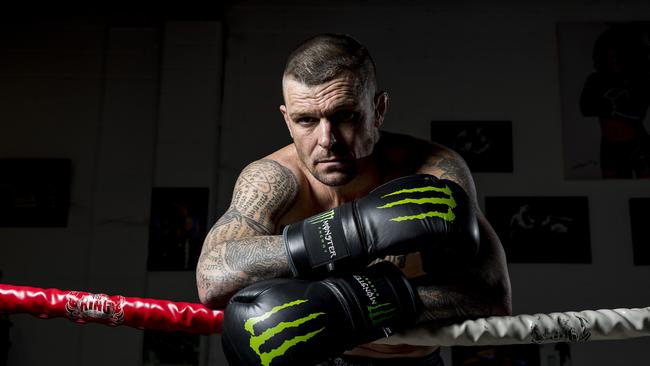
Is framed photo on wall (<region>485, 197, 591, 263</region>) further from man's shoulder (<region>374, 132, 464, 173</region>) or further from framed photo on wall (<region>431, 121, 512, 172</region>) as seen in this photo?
man's shoulder (<region>374, 132, 464, 173</region>)

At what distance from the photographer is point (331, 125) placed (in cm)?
130

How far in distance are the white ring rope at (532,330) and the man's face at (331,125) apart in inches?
16.4

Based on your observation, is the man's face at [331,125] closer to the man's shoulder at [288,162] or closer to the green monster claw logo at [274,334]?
the man's shoulder at [288,162]

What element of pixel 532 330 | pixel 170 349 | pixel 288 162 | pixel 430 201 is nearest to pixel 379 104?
pixel 288 162

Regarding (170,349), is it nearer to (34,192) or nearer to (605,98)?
(34,192)

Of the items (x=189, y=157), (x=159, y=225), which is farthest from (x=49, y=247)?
(x=189, y=157)

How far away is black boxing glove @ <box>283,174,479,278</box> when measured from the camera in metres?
0.99

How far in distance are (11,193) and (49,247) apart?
0.43 meters

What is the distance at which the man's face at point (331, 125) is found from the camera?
1.29m

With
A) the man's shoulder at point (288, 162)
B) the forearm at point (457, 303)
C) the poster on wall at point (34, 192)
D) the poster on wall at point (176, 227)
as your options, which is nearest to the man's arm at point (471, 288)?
the forearm at point (457, 303)

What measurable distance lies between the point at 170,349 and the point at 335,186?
233 centimetres

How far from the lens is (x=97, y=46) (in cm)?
378

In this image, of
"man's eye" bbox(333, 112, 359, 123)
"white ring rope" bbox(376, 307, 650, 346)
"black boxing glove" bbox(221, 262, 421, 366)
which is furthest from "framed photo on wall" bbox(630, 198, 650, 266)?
"black boxing glove" bbox(221, 262, 421, 366)

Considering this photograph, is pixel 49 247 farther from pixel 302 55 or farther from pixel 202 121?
pixel 302 55
